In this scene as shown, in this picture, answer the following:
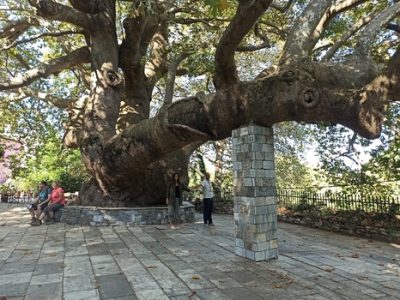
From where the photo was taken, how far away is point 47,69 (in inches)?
435

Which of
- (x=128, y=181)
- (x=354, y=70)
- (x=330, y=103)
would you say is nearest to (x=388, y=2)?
(x=354, y=70)

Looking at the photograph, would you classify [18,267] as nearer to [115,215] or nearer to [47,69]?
[115,215]

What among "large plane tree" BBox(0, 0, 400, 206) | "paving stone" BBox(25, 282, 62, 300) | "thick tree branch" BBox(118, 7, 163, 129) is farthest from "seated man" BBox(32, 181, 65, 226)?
"paving stone" BBox(25, 282, 62, 300)

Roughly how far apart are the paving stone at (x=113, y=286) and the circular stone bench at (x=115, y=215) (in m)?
5.70

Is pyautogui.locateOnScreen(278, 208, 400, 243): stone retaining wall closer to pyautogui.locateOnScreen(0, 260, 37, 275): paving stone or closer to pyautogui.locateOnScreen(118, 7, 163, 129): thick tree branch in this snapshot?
pyautogui.locateOnScreen(118, 7, 163, 129): thick tree branch

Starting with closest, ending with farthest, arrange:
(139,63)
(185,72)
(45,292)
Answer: (45,292), (139,63), (185,72)

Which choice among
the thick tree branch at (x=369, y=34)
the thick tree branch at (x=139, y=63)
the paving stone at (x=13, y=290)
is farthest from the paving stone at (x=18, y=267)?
the thick tree branch at (x=139, y=63)

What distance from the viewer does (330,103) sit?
6312 mm

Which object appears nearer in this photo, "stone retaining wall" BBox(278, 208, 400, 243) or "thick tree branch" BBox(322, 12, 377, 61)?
"thick tree branch" BBox(322, 12, 377, 61)

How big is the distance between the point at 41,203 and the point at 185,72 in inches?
313

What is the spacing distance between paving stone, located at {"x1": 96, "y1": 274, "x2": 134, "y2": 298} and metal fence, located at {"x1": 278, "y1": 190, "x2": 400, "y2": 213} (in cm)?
766

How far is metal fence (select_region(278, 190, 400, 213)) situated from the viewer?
1008cm

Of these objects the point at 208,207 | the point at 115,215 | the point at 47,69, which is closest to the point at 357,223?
the point at 208,207

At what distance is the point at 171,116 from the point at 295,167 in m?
18.4
